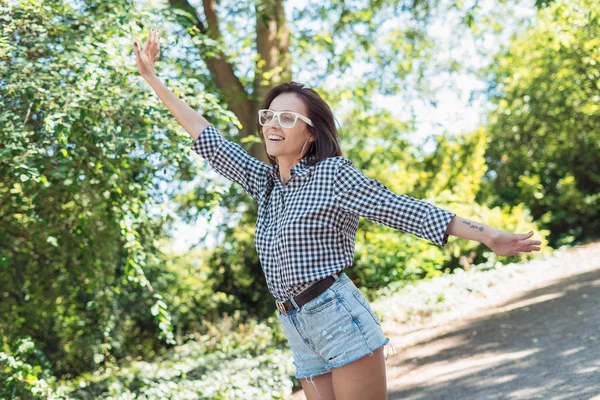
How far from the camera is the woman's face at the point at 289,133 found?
253cm

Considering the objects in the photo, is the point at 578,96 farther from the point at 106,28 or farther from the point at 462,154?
the point at 106,28

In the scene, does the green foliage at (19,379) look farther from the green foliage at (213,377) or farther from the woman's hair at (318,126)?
the woman's hair at (318,126)

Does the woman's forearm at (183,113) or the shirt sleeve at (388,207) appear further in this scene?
the woman's forearm at (183,113)

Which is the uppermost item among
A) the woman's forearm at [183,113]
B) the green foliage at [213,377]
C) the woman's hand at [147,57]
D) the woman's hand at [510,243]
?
the woman's hand at [147,57]

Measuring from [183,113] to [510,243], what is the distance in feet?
4.54

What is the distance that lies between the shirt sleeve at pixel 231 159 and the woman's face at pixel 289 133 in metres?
0.13

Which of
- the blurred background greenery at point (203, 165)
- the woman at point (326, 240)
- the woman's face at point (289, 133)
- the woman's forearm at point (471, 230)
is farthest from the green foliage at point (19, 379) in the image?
the woman's forearm at point (471, 230)

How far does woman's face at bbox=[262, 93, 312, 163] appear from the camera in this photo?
8.29 ft

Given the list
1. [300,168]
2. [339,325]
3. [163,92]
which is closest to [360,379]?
[339,325]

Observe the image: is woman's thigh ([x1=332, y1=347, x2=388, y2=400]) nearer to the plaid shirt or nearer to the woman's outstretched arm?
the plaid shirt

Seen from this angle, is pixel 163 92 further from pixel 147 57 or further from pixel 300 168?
pixel 300 168

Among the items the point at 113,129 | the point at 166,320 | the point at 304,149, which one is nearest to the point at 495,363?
the point at 166,320

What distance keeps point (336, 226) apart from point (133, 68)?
2.82 metres

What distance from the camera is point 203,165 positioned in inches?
202
